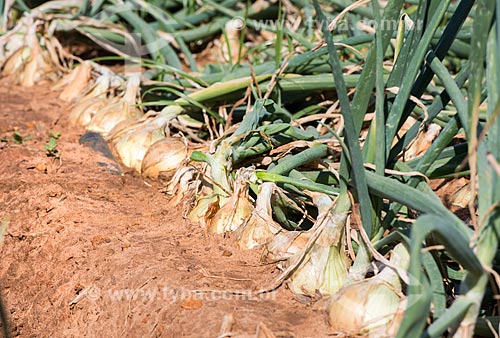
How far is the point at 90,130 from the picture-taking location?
8.02ft

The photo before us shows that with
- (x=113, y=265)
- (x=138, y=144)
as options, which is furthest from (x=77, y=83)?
(x=113, y=265)

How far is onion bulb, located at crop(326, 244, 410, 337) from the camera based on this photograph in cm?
124

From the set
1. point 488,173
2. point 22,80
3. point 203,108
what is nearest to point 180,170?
point 203,108

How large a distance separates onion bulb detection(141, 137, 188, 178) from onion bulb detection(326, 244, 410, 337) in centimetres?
90

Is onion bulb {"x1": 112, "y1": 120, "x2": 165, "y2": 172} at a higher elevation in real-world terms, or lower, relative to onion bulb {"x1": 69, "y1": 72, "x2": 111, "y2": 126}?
higher

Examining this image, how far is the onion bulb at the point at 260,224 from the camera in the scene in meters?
1.58

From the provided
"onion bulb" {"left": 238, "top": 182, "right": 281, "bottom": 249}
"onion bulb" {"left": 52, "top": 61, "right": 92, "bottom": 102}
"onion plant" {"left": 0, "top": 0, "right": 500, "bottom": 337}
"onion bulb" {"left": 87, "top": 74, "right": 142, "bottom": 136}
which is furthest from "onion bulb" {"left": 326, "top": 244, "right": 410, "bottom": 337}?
"onion bulb" {"left": 52, "top": 61, "right": 92, "bottom": 102}

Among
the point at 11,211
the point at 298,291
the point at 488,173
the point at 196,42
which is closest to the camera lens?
the point at 488,173

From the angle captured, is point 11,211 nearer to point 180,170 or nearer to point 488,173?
point 180,170

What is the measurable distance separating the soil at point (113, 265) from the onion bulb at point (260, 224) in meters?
0.03

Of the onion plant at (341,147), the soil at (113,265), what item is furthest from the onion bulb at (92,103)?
the soil at (113,265)

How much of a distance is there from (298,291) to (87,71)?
Result: 5.22ft

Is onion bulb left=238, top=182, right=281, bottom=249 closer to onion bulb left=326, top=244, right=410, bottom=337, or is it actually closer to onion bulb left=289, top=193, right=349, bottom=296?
onion bulb left=289, top=193, right=349, bottom=296

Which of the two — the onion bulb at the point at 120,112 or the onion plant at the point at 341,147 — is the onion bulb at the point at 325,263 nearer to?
the onion plant at the point at 341,147
